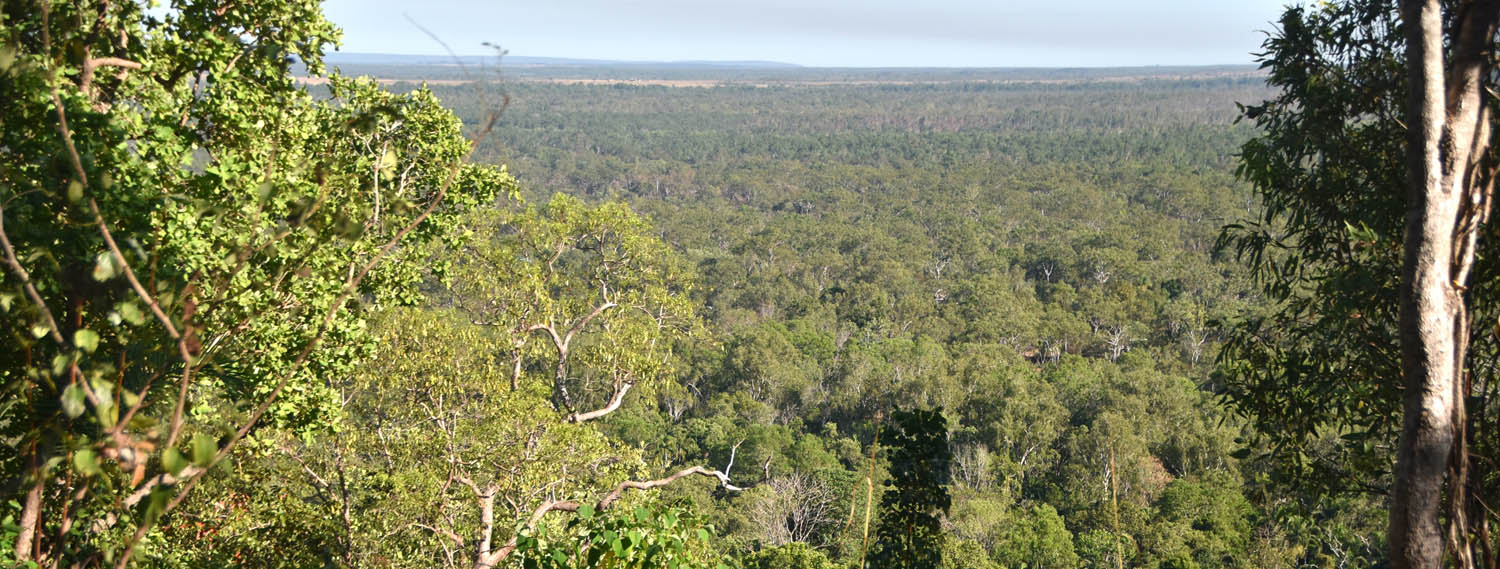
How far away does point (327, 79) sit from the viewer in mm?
5133

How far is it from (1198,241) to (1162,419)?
33.5m

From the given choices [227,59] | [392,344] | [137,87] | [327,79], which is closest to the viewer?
[137,87]

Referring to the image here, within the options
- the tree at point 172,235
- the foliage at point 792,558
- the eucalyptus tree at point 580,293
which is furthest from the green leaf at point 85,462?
the foliage at point 792,558

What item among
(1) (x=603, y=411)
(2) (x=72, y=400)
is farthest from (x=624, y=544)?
(1) (x=603, y=411)

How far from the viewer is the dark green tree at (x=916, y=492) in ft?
14.3

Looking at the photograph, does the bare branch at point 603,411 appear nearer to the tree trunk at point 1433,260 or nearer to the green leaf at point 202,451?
the tree trunk at point 1433,260

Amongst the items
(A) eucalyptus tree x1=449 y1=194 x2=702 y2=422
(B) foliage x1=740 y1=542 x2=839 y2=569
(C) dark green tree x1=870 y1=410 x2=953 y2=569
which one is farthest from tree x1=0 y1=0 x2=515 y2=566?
(B) foliage x1=740 y1=542 x2=839 y2=569

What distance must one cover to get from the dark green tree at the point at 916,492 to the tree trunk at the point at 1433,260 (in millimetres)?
2033

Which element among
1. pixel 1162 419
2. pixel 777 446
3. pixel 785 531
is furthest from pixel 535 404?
pixel 1162 419

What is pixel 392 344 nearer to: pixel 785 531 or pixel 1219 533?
pixel 785 531

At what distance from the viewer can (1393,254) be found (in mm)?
3914

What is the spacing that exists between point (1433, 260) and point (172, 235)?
12.9ft

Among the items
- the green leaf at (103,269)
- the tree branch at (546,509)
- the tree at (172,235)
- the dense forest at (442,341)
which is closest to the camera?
the green leaf at (103,269)

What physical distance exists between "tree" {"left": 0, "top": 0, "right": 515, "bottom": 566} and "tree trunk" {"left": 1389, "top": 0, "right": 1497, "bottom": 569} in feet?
8.82
